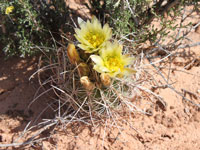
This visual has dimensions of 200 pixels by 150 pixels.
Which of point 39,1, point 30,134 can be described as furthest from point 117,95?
point 39,1

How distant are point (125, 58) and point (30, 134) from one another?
1.02 m

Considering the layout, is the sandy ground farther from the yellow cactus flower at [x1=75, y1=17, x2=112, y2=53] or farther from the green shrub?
the yellow cactus flower at [x1=75, y1=17, x2=112, y2=53]

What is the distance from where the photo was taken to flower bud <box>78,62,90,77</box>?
137 cm

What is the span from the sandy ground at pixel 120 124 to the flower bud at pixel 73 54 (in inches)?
24.2

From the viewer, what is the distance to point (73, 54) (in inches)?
53.3

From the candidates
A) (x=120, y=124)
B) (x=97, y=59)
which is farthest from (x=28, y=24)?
(x=120, y=124)

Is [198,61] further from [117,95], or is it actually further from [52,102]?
[52,102]

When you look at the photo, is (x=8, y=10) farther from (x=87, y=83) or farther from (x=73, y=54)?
(x=87, y=83)

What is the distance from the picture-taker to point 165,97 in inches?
77.7

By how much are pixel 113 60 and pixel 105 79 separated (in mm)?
131

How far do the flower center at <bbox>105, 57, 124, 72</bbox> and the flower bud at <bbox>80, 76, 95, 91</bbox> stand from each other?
0.48 feet

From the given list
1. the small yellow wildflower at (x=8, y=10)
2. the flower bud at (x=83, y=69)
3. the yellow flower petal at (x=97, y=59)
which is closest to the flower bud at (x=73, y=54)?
the flower bud at (x=83, y=69)

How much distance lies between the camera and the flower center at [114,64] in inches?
52.4

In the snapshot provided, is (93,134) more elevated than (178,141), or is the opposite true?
(93,134)
